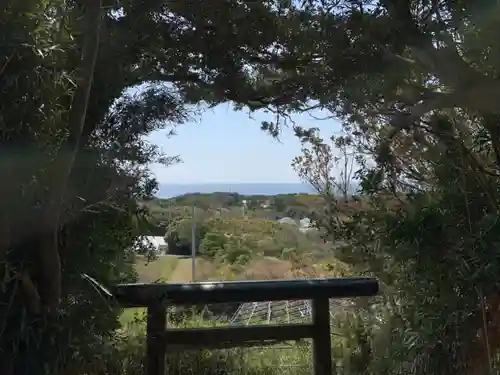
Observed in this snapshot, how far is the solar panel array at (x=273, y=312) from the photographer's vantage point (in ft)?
9.27

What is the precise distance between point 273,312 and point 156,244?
71 cm

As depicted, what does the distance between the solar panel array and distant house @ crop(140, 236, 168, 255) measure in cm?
47

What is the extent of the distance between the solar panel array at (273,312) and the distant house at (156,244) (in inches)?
18.6

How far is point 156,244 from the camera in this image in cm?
258

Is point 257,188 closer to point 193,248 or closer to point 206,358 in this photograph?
point 193,248

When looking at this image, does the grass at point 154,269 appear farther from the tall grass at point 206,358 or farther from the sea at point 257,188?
the sea at point 257,188

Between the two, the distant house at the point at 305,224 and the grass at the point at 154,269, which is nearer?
the grass at the point at 154,269

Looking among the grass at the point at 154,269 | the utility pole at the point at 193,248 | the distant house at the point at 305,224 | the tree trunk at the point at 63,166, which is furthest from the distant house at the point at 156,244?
the distant house at the point at 305,224

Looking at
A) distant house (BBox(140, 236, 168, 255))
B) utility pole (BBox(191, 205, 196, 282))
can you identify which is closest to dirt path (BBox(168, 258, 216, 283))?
utility pole (BBox(191, 205, 196, 282))

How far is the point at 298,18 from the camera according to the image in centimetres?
208

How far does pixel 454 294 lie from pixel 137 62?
5.00 ft

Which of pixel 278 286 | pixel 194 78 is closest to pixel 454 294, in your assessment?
pixel 278 286

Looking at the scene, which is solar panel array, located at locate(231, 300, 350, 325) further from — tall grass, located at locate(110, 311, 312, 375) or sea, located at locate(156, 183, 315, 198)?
sea, located at locate(156, 183, 315, 198)

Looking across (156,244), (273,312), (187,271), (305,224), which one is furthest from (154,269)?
(305,224)
